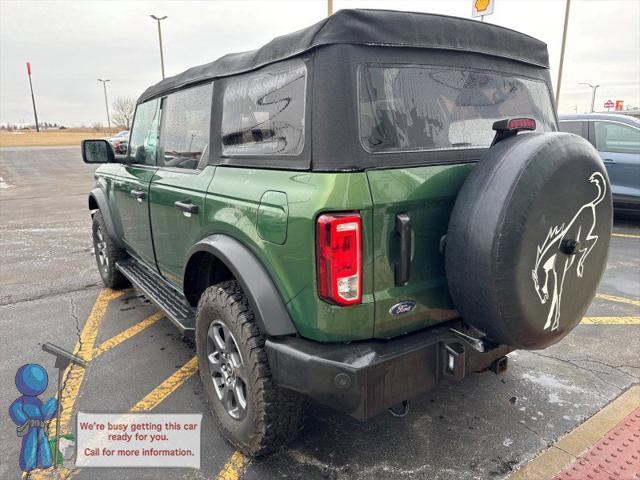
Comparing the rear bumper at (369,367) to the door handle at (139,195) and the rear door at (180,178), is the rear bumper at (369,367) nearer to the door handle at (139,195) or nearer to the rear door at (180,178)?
the rear door at (180,178)

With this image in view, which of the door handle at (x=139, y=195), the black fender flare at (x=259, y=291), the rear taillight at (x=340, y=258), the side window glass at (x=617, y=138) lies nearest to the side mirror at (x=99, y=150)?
the door handle at (x=139, y=195)

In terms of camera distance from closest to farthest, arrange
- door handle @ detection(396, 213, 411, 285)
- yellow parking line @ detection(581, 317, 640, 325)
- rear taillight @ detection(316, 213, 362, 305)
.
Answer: rear taillight @ detection(316, 213, 362, 305), door handle @ detection(396, 213, 411, 285), yellow parking line @ detection(581, 317, 640, 325)

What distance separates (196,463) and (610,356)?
291 centimetres

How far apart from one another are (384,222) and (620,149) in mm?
6893

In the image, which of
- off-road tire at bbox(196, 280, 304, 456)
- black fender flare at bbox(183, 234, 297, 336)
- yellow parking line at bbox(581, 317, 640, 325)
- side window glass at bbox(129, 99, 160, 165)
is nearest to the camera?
black fender flare at bbox(183, 234, 297, 336)

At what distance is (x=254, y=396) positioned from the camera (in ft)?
7.13

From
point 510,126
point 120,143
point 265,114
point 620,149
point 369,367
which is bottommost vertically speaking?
point 369,367

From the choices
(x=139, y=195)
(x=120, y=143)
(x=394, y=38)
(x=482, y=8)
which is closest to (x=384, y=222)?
(x=394, y=38)

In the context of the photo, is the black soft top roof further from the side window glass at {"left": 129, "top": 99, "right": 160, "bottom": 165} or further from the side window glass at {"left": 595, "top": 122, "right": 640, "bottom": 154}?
the side window glass at {"left": 595, "top": 122, "right": 640, "bottom": 154}

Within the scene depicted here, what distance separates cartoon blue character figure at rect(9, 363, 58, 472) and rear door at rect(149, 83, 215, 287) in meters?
1.03

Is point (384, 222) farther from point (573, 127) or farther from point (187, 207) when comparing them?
point (573, 127)

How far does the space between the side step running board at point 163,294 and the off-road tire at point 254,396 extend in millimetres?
562

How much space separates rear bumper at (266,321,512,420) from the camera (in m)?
1.87

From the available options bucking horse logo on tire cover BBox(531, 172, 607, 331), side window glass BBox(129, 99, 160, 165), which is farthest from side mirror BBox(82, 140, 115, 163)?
bucking horse logo on tire cover BBox(531, 172, 607, 331)
